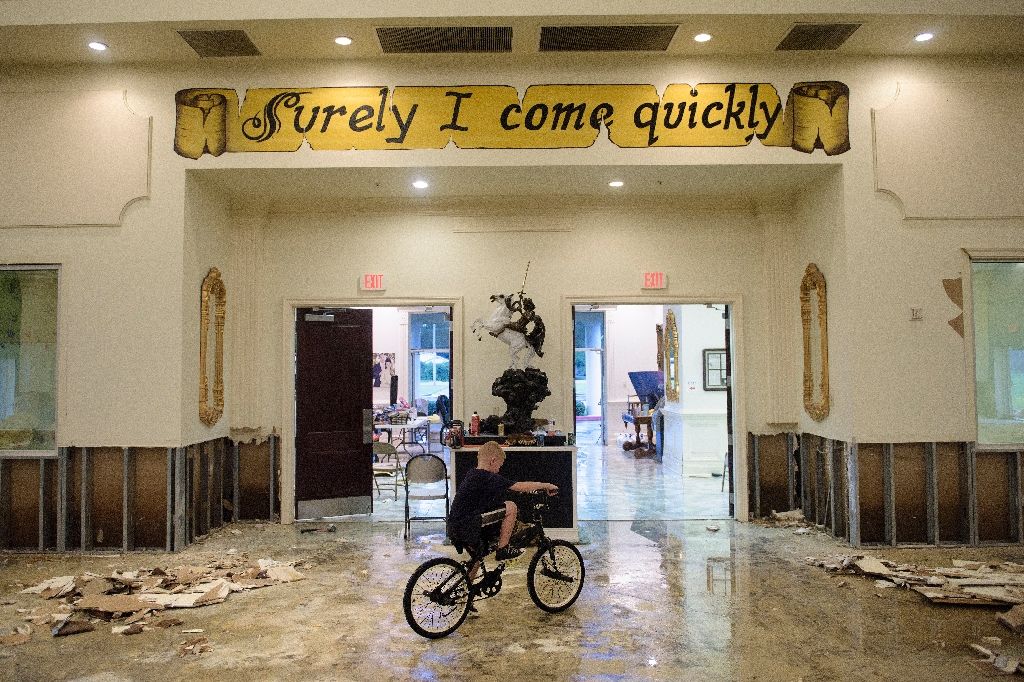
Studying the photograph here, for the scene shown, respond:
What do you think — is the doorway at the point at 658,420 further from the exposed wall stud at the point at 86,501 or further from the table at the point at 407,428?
the exposed wall stud at the point at 86,501

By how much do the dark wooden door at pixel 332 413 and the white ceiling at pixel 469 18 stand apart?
3195 mm

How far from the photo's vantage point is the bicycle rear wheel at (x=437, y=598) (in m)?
4.44

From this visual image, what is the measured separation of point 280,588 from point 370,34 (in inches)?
191

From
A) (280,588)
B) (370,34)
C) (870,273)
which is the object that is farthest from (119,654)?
(870,273)

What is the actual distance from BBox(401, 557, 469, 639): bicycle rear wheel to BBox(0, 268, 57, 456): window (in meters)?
4.60

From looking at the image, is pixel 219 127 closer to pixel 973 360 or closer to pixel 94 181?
pixel 94 181

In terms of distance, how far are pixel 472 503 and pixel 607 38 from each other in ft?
14.8

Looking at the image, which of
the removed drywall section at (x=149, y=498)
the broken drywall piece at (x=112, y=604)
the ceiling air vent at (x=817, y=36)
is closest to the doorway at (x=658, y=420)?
the ceiling air vent at (x=817, y=36)

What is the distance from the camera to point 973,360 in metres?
6.90

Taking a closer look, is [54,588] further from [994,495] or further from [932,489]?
[994,495]

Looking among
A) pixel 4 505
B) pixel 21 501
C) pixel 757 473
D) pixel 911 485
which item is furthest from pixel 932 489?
pixel 4 505

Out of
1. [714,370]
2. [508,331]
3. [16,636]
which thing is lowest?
[16,636]

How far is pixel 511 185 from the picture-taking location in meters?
7.63

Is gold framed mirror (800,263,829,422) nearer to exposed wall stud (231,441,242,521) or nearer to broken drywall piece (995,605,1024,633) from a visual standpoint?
broken drywall piece (995,605,1024,633)
